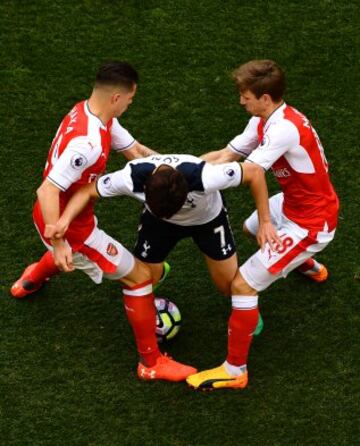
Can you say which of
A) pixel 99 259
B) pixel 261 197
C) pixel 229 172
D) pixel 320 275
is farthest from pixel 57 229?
pixel 320 275

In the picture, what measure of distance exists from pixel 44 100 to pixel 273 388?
3419mm

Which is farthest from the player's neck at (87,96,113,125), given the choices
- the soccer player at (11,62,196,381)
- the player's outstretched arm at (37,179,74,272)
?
the player's outstretched arm at (37,179,74,272)

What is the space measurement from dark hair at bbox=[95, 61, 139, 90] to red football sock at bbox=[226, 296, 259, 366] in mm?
1454

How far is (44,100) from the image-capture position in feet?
25.2

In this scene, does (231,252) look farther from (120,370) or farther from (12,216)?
(12,216)

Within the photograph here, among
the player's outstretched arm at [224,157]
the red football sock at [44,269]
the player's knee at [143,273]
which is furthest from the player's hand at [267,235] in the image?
the red football sock at [44,269]

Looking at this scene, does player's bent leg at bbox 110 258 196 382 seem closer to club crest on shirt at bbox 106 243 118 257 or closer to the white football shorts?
club crest on shirt at bbox 106 243 118 257

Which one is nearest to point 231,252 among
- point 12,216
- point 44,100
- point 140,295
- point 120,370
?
point 140,295

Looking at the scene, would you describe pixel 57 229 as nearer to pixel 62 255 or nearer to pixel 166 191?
pixel 62 255

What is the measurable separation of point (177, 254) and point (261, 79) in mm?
1776

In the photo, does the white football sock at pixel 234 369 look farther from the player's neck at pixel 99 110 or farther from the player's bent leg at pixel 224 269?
the player's neck at pixel 99 110

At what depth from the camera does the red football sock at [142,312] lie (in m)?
5.56

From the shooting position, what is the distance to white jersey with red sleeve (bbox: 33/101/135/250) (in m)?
5.05

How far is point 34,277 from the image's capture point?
6.15 metres
